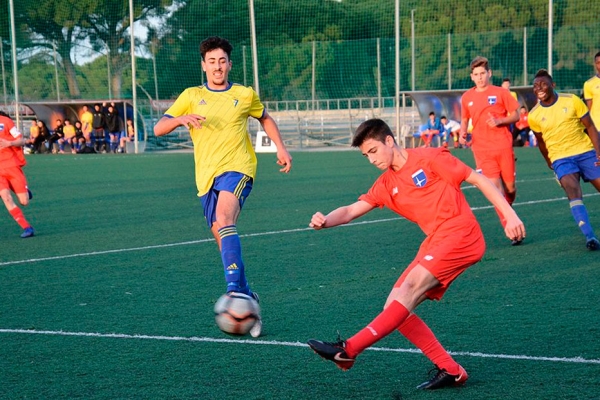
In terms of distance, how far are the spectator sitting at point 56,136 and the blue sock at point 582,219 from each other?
93.9 ft

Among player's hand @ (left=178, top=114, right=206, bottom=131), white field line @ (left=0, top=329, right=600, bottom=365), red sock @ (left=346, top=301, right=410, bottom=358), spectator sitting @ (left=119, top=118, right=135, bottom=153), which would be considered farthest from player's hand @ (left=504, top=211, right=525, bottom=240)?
spectator sitting @ (left=119, top=118, right=135, bottom=153)

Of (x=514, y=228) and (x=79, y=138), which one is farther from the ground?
(x=514, y=228)

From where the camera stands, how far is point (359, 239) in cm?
1056

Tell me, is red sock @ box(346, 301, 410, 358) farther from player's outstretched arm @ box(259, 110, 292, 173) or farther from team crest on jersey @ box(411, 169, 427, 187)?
player's outstretched arm @ box(259, 110, 292, 173)

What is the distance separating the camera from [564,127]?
31.3 ft

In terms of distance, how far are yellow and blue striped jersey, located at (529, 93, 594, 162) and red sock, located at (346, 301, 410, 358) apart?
5.67 meters

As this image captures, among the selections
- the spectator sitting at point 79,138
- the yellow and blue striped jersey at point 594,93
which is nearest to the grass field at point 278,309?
the yellow and blue striped jersey at point 594,93

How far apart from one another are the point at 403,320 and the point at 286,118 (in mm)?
34230

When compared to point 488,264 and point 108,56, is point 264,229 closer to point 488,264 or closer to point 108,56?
point 488,264

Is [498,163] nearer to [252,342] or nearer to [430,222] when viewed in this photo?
[252,342]

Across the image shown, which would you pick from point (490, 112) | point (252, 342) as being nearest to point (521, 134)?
point (490, 112)

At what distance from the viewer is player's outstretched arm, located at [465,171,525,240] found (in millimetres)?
4531

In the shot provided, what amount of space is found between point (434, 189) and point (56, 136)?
32.6 metres

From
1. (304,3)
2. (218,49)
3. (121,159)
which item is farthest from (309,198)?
(304,3)
